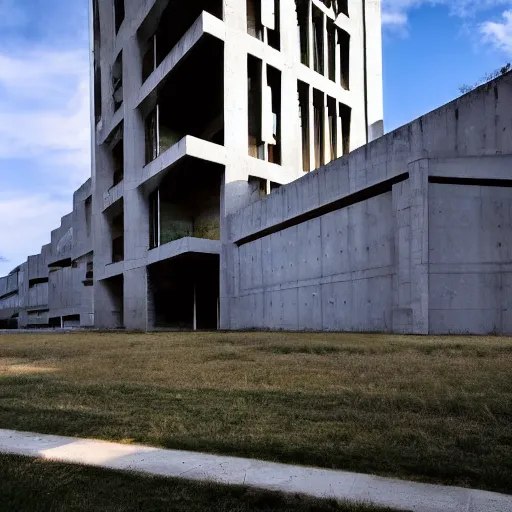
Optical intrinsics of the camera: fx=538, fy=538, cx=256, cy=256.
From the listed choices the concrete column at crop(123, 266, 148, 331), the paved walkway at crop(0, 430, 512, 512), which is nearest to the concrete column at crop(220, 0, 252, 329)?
the concrete column at crop(123, 266, 148, 331)

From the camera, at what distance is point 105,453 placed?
4.44 metres

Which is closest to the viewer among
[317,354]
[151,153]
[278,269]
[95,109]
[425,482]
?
Answer: [425,482]

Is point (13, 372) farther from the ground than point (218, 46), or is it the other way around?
point (218, 46)

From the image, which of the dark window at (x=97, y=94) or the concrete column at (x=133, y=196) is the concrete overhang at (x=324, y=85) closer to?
the concrete column at (x=133, y=196)

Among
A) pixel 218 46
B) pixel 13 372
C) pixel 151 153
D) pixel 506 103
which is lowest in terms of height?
pixel 13 372

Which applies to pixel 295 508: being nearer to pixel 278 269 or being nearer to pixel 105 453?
pixel 105 453

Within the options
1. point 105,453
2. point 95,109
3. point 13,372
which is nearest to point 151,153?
point 95,109

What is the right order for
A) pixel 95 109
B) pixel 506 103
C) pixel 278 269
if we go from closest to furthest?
1. pixel 506 103
2. pixel 278 269
3. pixel 95 109

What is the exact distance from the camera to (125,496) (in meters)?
3.47

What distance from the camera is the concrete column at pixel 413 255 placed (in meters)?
16.0

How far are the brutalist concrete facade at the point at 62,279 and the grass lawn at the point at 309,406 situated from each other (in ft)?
138

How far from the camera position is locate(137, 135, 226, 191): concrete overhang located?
2914 centimetres

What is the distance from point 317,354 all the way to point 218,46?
23559 millimetres

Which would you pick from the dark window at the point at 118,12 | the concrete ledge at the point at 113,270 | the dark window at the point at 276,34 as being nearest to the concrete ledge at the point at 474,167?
the dark window at the point at 276,34
